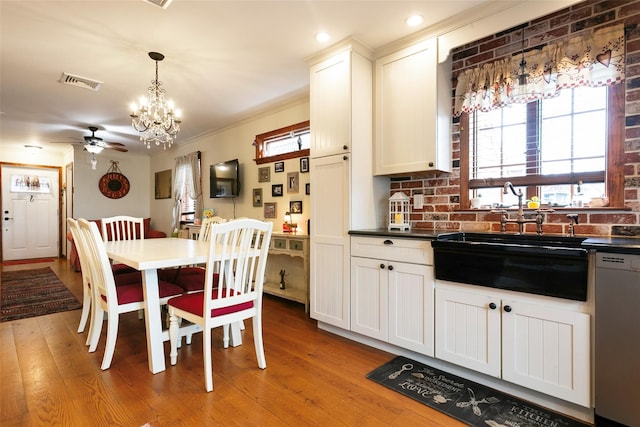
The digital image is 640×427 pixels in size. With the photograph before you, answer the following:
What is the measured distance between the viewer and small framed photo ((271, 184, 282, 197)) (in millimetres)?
4335

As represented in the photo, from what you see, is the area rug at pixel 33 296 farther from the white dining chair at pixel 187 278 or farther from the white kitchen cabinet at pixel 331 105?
the white kitchen cabinet at pixel 331 105

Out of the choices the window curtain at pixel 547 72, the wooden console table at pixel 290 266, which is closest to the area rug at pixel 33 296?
the wooden console table at pixel 290 266

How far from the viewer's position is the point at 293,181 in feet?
13.6

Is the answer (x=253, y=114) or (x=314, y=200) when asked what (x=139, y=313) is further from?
(x=253, y=114)

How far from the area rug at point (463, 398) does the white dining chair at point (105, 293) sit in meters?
1.59

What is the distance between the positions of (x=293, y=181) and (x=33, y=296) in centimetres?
359

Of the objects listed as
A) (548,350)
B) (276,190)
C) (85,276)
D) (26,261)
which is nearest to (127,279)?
(85,276)

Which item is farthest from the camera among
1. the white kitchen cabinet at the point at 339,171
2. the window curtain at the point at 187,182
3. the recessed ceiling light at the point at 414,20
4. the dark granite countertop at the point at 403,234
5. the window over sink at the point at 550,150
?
the window curtain at the point at 187,182

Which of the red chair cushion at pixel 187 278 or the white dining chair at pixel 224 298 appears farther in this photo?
the red chair cushion at pixel 187 278

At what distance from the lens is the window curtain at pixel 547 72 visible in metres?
2.00

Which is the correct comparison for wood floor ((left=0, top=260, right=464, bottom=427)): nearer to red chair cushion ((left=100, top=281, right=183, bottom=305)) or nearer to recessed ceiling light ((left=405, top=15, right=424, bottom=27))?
red chair cushion ((left=100, top=281, right=183, bottom=305))

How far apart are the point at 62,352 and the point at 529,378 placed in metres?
3.22

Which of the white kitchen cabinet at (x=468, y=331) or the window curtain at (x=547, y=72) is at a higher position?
the window curtain at (x=547, y=72)

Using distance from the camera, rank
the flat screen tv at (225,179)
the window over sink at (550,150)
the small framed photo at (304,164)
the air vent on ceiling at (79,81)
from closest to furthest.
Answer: the window over sink at (550,150), the air vent on ceiling at (79,81), the small framed photo at (304,164), the flat screen tv at (225,179)
